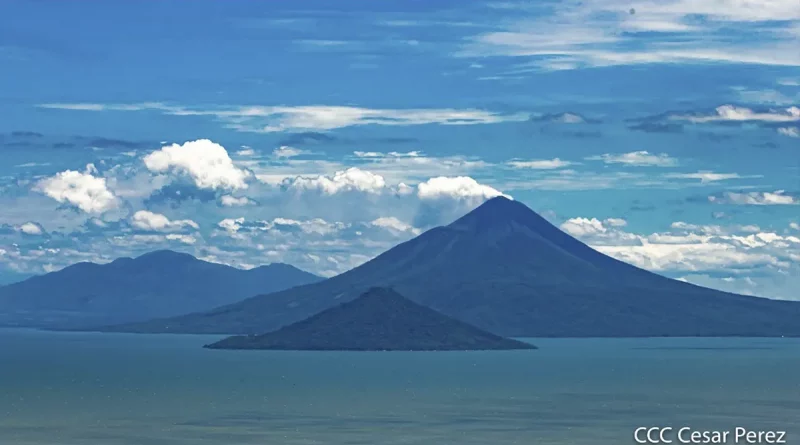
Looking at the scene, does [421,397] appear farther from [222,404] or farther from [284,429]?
[284,429]

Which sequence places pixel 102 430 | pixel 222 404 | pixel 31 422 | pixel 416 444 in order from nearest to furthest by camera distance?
pixel 416 444 < pixel 102 430 < pixel 31 422 < pixel 222 404

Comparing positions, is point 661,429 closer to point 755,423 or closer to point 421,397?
point 755,423

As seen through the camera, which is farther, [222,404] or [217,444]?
[222,404]

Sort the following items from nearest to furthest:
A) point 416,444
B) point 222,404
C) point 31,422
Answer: point 416,444 < point 31,422 < point 222,404

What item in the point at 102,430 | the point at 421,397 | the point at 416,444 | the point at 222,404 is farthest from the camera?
the point at 421,397

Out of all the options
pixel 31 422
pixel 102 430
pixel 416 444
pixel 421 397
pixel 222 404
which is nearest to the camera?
pixel 416 444

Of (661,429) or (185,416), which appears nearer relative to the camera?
(661,429)

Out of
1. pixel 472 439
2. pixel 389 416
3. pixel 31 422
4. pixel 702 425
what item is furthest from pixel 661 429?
pixel 31 422

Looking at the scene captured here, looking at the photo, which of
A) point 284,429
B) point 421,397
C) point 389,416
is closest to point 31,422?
point 284,429
